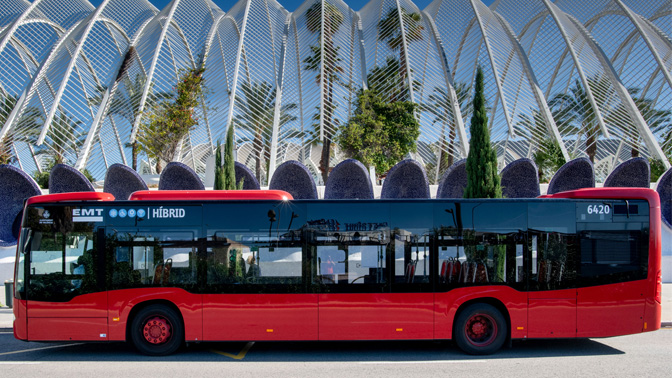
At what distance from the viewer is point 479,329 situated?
7934mm

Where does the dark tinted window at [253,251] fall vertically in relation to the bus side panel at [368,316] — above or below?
above

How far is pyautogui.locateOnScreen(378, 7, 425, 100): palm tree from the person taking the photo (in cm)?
3425

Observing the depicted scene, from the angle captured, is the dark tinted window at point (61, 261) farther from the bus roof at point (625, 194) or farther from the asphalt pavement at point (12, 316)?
the bus roof at point (625, 194)

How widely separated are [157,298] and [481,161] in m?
10.8

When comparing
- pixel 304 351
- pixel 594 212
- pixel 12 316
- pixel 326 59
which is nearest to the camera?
pixel 594 212

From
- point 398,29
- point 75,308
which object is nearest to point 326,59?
point 398,29

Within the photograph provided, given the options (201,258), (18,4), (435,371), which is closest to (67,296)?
(201,258)

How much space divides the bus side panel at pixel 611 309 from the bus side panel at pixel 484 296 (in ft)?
2.91

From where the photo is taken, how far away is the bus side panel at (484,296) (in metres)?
7.75

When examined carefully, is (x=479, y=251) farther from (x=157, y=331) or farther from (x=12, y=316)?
(x=12, y=316)

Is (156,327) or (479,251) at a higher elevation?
(479,251)

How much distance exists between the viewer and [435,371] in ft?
22.5

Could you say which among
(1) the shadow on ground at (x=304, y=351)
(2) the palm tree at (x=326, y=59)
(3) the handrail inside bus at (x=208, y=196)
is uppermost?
(2) the palm tree at (x=326, y=59)

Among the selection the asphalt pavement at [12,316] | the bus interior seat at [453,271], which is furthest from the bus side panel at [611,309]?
the asphalt pavement at [12,316]
